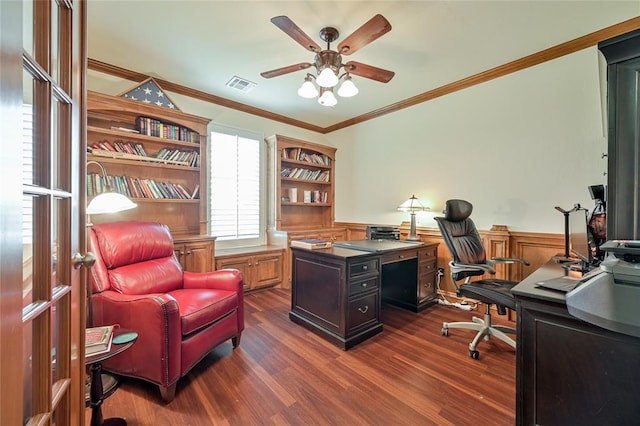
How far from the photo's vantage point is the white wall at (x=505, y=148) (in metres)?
2.46

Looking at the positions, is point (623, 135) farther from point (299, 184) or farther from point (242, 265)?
point (299, 184)

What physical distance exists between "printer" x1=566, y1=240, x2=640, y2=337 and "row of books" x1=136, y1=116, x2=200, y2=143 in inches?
141

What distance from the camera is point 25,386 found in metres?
0.59

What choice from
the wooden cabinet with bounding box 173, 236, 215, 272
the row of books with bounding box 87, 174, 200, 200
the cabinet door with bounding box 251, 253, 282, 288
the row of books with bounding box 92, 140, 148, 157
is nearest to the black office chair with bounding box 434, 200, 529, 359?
the cabinet door with bounding box 251, 253, 282, 288

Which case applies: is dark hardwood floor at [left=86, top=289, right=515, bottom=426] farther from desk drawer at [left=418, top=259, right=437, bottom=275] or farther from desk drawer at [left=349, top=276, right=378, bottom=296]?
desk drawer at [left=418, top=259, right=437, bottom=275]

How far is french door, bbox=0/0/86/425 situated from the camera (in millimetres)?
479

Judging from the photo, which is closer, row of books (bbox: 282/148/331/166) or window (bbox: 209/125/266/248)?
window (bbox: 209/125/266/248)

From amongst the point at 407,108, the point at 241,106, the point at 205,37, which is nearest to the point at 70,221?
the point at 205,37

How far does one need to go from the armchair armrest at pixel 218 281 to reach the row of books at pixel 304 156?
2403 millimetres

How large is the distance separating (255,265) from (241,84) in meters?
2.32

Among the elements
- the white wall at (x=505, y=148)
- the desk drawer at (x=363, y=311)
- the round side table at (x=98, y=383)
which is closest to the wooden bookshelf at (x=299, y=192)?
the white wall at (x=505, y=148)

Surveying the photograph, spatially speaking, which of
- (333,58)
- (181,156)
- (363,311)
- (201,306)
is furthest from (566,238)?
(181,156)

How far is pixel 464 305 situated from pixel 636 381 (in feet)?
7.02

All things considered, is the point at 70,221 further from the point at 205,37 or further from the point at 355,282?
the point at 205,37
